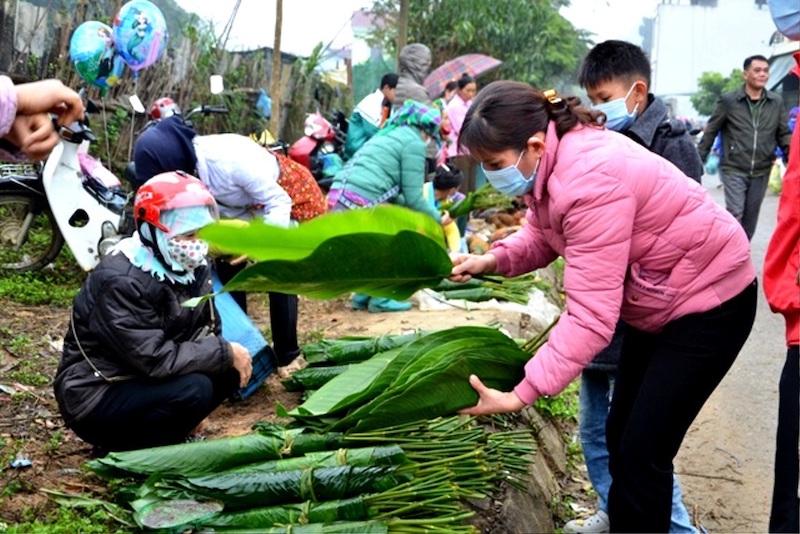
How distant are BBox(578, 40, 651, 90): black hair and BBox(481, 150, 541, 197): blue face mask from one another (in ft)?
3.58

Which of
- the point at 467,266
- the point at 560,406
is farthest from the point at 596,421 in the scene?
the point at 560,406

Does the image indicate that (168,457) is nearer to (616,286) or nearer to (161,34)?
(616,286)

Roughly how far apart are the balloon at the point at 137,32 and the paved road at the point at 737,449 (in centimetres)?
498

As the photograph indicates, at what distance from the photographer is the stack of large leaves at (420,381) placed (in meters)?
2.73

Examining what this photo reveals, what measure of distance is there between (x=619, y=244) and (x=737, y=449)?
9.35ft

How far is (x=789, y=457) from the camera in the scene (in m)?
3.04

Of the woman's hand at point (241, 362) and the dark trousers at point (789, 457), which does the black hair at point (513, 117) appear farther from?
the woman's hand at point (241, 362)

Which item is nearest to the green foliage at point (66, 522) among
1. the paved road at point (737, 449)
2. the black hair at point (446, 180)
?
the paved road at point (737, 449)

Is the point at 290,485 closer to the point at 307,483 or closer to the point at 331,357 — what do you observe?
the point at 307,483

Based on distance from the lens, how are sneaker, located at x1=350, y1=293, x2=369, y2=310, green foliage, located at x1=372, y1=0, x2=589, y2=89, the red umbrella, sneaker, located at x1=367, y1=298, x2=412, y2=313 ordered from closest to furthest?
sneaker, located at x1=367, y1=298, x2=412, y2=313
sneaker, located at x1=350, y1=293, x2=369, y2=310
the red umbrella
green foliage, located at x1=372, y1=0, x2=589, y2=89

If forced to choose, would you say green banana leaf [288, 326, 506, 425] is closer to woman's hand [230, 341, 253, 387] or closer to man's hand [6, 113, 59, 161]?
woman's hand [230, 341, 253, 387]

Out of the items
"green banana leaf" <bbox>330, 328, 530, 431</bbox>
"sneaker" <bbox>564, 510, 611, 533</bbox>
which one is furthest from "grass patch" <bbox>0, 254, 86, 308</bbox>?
"sneaker" <bbox>564, 510, 611, 533</bbox>

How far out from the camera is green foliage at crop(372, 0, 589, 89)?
18.3m

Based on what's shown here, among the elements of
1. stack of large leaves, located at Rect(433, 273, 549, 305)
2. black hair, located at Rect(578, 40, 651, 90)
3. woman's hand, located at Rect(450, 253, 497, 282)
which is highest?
black hair, located at Rect(578, 40, 651, 90)
